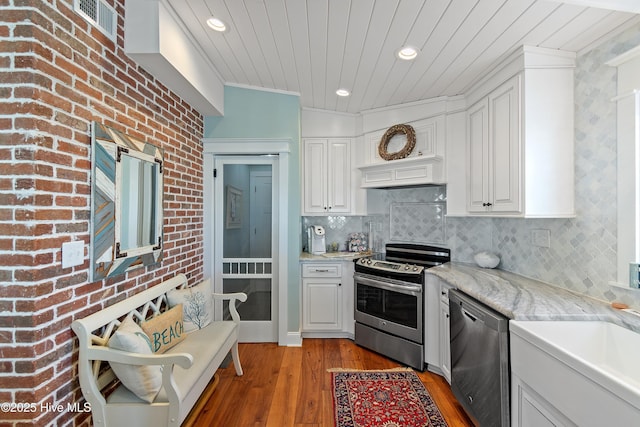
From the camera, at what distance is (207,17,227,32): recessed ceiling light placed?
1.96 meters

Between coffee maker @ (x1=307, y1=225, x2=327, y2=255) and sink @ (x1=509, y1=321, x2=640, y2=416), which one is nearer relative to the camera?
sink @ (x1=509, y1=321, x2=640, y2=416)

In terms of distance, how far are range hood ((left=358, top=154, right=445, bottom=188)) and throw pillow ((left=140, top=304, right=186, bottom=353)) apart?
229 cm

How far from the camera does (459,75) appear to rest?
250cm

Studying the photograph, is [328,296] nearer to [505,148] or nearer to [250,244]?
[250,244]

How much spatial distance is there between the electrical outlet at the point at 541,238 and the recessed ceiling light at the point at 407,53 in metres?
1.66

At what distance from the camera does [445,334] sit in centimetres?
246

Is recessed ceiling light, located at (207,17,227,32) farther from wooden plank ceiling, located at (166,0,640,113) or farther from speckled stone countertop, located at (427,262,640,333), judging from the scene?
speckled stone countertop, located at (427,262,640,333)

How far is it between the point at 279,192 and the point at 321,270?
38.6 inches

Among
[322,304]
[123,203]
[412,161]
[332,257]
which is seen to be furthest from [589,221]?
[123,203]

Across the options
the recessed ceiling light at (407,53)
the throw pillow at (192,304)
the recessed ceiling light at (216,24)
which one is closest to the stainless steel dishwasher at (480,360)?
the recessed ceiling light at (407,53)

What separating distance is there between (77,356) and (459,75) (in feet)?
10.5

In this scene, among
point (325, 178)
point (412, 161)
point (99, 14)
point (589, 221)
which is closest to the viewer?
point (99, 14)

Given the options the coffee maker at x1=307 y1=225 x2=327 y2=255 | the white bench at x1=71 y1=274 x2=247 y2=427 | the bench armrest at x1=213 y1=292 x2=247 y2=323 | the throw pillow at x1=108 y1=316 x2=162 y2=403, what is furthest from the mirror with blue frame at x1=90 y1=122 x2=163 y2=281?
the coffee maker at x1=307 y1=225 x2=327 y2=255

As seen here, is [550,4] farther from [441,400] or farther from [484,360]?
[441,400]
